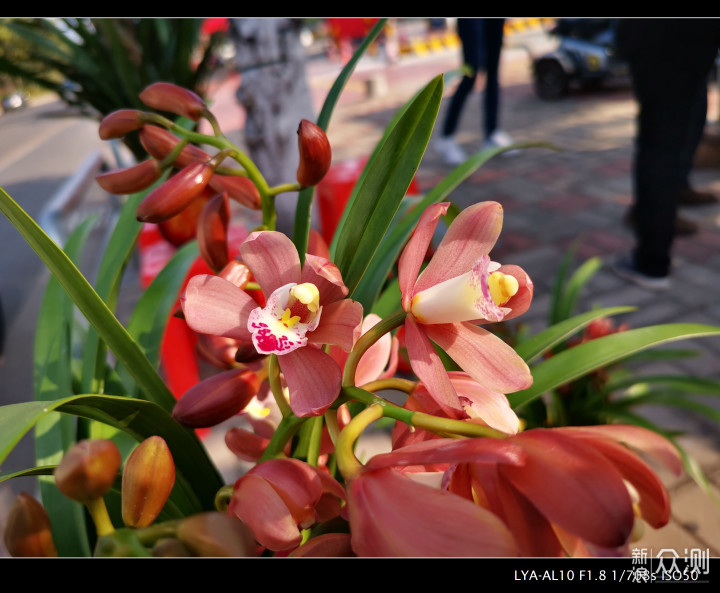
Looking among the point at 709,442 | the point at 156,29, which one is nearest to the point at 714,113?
the point at 709,442

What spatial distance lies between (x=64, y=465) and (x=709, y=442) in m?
1.79

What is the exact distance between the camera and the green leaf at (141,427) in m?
0.31

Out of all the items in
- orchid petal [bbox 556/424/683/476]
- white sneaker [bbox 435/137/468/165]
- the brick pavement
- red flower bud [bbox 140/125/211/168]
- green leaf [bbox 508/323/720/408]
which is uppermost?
red flower bud [bbox 140/125/211/168]

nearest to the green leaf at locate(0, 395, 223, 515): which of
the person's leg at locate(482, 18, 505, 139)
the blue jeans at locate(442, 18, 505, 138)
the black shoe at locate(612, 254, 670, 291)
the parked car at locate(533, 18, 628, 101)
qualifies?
the black shoe at locate(612, 254, 670, 291)

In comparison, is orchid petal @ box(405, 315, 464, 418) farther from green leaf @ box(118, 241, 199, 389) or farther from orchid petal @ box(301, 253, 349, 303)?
green leaf @ box(118, 241, 199, 389)

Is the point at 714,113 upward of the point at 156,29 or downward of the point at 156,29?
downward

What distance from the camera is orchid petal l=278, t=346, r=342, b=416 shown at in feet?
1.15

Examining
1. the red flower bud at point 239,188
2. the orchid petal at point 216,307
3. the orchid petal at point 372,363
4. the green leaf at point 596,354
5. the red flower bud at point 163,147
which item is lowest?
the green leaf at point 596,354

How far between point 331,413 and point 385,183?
0.65ft

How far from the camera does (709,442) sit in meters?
1.63

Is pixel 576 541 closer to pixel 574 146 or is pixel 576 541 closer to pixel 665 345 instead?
pixel 665 345

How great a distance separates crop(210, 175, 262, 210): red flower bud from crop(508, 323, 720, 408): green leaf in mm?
305

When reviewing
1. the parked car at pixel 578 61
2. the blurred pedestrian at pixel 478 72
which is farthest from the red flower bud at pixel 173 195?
the parked car at pixel 578 61

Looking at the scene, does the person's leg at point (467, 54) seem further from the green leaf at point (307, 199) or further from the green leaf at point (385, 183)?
the green leaf at point (385, 183)
